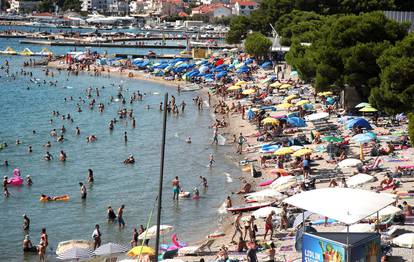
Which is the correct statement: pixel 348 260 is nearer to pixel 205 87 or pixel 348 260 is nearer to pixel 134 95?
pixel 134 95

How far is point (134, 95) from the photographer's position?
6588cm

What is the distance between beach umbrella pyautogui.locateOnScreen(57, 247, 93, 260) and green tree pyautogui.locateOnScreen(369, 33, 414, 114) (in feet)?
64.5

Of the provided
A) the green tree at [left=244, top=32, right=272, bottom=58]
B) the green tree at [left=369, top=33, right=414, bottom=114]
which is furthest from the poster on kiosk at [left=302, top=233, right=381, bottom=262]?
the green tree at [left=244, top=32, right=272, bottom=58]

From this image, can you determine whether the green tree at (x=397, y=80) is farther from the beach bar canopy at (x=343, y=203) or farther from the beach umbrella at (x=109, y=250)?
the beach bar canopy at (x=343, y=203)

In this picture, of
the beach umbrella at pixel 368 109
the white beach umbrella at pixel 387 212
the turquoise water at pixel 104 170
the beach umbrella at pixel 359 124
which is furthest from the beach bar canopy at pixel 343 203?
the beach umbrella at pixel 368 109

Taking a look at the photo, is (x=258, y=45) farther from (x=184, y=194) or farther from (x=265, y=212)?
(x=265, y=212)

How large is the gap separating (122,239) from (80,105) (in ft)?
123

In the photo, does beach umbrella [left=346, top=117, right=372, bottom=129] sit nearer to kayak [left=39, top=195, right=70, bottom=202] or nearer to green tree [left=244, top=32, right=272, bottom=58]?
kayak [left=39, top=195, right=70, bottom=202]

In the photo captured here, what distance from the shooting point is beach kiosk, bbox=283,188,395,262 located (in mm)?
16281

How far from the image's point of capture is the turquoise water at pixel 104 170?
2952 centimetres

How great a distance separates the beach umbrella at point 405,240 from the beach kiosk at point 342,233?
10.6ft

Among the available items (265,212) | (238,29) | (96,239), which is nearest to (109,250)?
(96,239)

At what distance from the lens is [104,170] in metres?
39.3

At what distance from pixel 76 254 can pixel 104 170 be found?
609 inches
